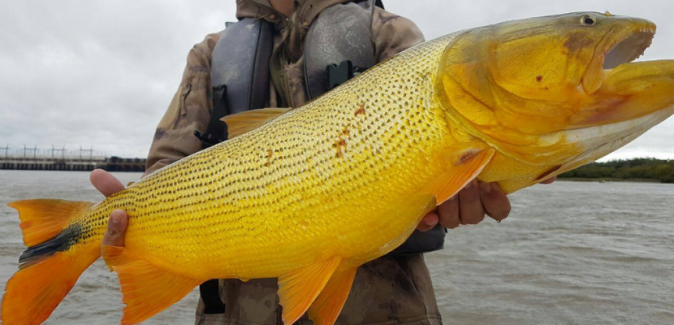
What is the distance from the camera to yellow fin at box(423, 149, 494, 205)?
1.65m

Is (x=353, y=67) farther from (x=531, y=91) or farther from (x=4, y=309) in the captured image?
(x=4, y=309)

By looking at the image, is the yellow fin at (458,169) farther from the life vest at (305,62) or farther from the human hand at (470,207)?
the life vest at (305,62)

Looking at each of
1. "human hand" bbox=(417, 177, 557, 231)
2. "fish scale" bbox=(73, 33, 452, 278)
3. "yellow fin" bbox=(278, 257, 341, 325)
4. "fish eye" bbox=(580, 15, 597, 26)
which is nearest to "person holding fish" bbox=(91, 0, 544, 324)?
"human hand" bbox=(417, 177, 557, 231)

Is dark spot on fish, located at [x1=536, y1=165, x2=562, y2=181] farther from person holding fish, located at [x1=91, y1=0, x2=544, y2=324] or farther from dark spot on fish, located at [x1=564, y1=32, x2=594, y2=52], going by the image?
dark spot on fish, located at [x1=564, y1=32, x2=594, y2=52]

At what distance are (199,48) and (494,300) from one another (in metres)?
5.19

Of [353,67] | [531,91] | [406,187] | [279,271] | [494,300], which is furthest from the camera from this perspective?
[494,300]

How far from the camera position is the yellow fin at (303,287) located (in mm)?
1890

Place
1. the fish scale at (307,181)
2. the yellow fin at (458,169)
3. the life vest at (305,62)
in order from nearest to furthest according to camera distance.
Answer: the yellow fin at (458,169)
the fish scale at (307,181)
the life vest at (305,62)

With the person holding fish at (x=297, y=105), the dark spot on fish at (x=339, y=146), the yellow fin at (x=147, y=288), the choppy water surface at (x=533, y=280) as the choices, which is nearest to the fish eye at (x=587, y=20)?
the person holding fish at (x=297, y=105)

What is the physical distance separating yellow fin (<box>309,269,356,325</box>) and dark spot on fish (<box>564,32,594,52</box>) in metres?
1.26

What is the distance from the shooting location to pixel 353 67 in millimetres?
2971

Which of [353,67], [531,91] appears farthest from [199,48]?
[531,91]

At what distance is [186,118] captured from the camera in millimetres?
3412

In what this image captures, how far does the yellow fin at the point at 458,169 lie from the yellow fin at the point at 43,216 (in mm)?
2240
